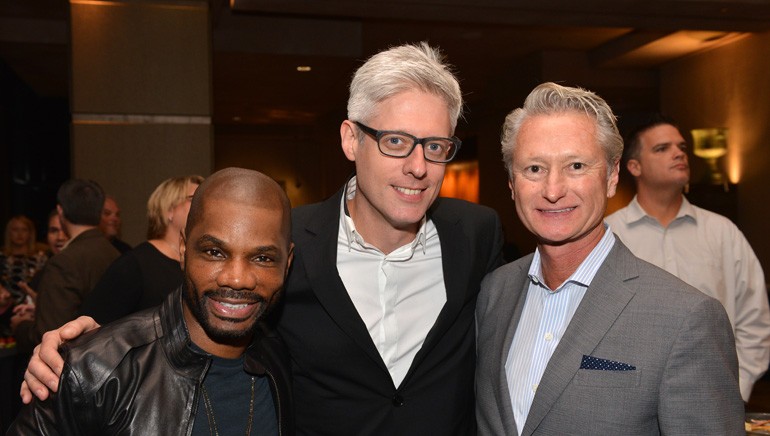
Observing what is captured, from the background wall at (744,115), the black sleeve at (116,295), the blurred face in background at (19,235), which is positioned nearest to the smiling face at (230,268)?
the black sleeve at (116,295)

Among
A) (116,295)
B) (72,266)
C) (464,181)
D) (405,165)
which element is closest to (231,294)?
(405,165)

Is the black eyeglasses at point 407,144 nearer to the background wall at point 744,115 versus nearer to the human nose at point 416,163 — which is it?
the human nose at point 416,163

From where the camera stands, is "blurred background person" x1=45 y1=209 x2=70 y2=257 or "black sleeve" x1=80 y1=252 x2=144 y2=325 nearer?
"black sleeve" x1=80 y1=252 x2=144 y2=325

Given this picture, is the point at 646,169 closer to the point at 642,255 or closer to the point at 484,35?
the point at 642,255

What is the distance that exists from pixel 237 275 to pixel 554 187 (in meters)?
0.79

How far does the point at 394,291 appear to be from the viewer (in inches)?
83.4

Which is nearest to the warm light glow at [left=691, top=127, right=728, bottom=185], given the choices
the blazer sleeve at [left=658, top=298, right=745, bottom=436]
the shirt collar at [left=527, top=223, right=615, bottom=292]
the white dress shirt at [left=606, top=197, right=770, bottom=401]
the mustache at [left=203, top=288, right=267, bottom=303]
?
the white dress shirt at [left=606, top=197, right=770, bottom=401]

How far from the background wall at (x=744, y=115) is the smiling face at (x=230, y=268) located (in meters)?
8.41

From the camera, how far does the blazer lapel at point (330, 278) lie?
1978mm

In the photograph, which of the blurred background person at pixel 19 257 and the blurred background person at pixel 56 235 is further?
the blurred background person at pixel 19 257

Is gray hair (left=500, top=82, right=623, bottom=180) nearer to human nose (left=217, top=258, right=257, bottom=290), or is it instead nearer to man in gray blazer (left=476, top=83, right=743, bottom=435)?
man in gray blazer (left=476, top=83, right=743, bottom=435)

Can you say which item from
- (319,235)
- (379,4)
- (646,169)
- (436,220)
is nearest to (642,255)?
(646,169)

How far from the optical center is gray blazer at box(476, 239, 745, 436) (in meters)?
1.49

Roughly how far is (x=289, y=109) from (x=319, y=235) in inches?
499
